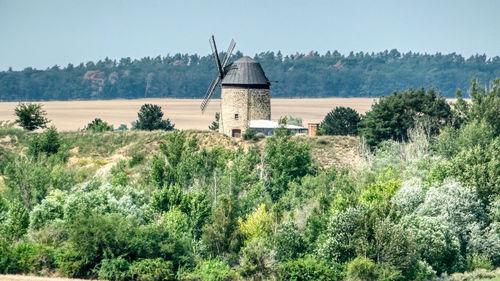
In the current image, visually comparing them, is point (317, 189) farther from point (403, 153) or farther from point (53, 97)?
point (53, 97)

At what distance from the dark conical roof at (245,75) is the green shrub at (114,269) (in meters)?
37.7

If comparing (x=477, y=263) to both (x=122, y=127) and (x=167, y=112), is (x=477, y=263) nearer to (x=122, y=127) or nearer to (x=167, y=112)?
(x=122, y=127)

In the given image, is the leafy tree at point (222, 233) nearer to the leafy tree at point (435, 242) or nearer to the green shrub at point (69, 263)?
the green shrub at point (69, 263)

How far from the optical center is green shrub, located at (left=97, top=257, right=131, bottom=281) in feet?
146

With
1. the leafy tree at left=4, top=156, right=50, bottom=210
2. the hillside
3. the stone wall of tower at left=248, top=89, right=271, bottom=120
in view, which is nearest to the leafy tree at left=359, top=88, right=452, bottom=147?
the hillside

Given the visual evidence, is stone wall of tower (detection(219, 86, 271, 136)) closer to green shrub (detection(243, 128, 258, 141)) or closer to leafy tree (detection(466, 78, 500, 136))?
green shrub (detection(243, 128, 258, 141))

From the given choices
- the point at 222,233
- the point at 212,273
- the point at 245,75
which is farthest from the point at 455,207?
the point at 245,75

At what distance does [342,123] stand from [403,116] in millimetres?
11265

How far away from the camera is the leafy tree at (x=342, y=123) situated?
90.1 m

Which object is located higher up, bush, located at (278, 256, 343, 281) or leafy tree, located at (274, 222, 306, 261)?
leafy tree, located at (274, 222, 306, 261)

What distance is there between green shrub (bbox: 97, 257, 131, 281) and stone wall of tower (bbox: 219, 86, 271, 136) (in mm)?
36435

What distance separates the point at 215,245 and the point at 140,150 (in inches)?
1154

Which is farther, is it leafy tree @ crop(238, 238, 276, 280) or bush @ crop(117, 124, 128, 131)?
bush @ crop(117, 124, 128, 131)

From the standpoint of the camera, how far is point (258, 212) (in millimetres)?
50656
